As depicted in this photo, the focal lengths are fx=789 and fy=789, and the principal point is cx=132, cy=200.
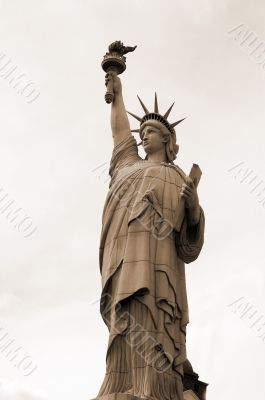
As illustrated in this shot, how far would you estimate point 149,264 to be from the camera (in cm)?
1463

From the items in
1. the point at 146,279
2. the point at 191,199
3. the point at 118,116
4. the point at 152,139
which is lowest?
the point at 146,279

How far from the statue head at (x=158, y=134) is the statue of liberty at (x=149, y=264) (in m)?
0.02

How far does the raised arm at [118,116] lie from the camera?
1759 centimetres

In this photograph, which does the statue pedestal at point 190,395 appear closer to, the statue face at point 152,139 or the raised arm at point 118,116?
the statue face at point 152,139

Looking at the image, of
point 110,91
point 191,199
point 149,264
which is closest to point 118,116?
point 110,91

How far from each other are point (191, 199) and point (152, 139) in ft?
7.06

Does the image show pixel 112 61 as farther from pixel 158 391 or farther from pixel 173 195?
pixel 158 391

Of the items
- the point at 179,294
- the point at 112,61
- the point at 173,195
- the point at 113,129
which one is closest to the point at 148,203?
the point at 173,195

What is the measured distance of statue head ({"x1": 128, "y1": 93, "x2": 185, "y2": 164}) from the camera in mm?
16766

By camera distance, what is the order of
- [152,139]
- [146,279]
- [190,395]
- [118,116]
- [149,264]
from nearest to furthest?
1. [146,279]
2. [149,264]
3. [190,395]
4. [152,139]
5. [118,116]

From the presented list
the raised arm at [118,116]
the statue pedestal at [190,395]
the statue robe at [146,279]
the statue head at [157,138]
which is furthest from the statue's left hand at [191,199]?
the statue pedestal at [190,395]

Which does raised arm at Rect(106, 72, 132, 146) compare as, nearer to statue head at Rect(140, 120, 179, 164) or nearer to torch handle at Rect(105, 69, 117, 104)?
torch handle at Rect(105, 69, 117, 104)

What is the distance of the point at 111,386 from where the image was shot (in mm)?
13820

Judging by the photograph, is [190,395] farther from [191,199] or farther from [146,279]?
[191,199]
